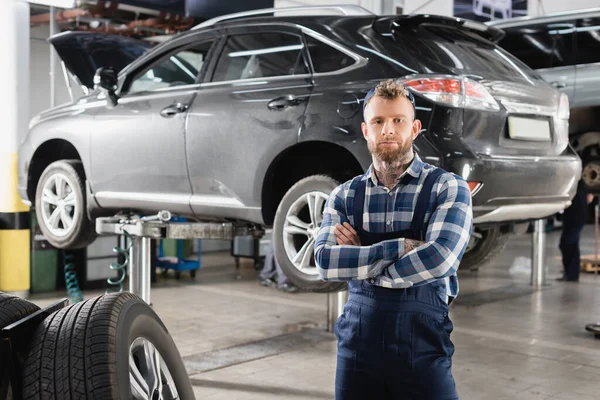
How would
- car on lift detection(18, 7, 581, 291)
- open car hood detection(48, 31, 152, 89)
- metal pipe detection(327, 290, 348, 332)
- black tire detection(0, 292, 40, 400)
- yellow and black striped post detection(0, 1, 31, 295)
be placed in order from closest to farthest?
1. black tire detection(0, 292, 40, 400)
2. car on lift detection(18, 7, 581, 291)
3. open car hood detection(48, 31, 152, 89)
4. metal pipe detection(327, 290, 348, 332)
5. yellow and black striped post detection(0, 1, 31, 295)

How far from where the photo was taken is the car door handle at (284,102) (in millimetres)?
4121

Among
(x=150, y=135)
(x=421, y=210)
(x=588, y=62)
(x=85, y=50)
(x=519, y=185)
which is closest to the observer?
(x=421, y=210)

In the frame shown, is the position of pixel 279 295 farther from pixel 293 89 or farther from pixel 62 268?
pixel 293 89

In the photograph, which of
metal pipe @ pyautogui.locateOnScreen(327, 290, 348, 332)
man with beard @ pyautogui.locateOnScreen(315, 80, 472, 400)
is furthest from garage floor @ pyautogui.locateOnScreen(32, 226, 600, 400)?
man with beard @ pyautogui.locateOnScreen(315, 80, 472, 400)

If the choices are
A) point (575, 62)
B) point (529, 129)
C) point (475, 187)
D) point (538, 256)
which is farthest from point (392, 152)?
point (538, 256)

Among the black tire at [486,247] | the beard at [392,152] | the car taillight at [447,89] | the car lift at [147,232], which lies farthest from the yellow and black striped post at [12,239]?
the beard at [392,152]

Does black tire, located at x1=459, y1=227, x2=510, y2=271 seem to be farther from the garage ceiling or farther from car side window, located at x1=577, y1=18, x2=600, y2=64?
the garage ceiling

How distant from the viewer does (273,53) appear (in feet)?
Result: 14.6

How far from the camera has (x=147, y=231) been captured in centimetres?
438

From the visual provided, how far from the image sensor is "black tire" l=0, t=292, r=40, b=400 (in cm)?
184

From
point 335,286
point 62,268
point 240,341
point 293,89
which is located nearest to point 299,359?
point 240,341

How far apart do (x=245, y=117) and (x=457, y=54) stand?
121 cm

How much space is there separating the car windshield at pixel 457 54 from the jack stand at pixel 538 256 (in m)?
4.69

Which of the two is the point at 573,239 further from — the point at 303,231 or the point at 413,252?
the point at 413,252
